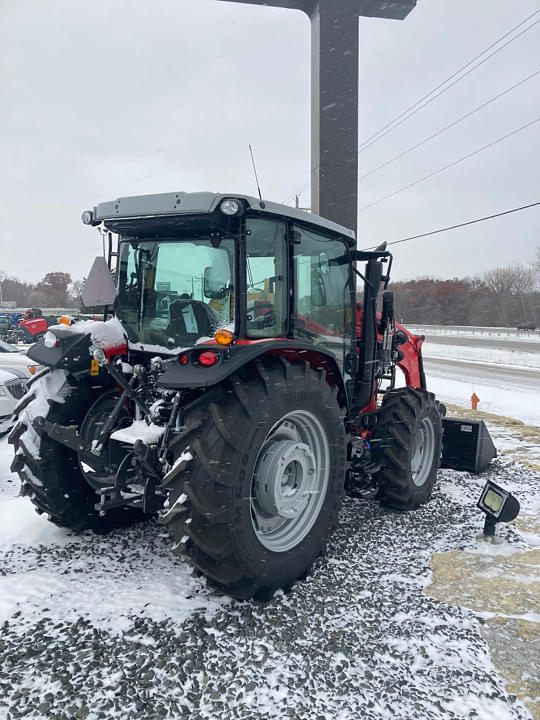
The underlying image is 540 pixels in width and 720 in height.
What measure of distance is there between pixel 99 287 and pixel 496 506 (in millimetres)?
3328

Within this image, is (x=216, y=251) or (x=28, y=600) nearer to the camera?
(x=28, y=600)

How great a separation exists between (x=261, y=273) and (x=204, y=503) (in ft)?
4.85

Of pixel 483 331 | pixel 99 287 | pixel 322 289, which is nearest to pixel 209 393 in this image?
pixel 99 287

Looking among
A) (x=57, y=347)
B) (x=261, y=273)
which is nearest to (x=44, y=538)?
(x=57, y=347)

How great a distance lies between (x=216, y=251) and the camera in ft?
10.7

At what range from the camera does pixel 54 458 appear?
11.4ft

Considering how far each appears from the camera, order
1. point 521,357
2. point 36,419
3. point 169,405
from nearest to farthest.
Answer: point 169,405 → point 36,419 → point 521,357

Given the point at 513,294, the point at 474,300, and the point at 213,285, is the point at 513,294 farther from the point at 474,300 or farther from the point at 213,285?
the point at 213,285

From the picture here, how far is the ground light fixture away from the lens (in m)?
3.76

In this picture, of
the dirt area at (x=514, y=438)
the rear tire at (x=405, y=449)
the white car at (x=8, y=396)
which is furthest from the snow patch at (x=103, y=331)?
the dirt area at (x=514, y=438)

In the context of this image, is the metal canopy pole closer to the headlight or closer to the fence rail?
the headlight

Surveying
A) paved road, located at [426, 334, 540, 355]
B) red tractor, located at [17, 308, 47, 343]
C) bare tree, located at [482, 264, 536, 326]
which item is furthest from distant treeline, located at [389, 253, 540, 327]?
red tractor, located at [17, 308, 47, 343]

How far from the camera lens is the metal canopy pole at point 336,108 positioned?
10336 millimetres

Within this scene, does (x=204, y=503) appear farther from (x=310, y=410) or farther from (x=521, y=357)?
(x=521, y=357)
